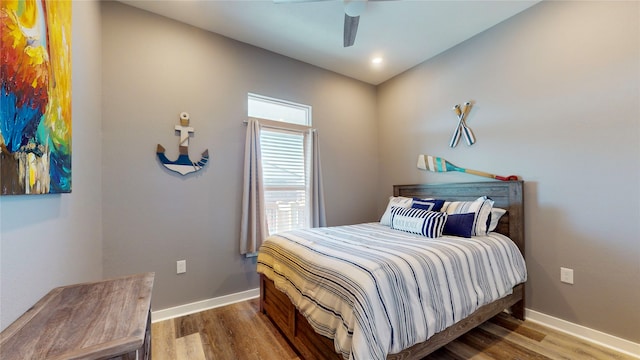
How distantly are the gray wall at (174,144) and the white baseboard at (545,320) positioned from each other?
6 cm

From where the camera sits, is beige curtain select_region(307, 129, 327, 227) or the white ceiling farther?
beige curtain select_region(307, 129, 327, 227)

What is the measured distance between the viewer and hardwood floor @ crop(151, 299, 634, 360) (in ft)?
5.83

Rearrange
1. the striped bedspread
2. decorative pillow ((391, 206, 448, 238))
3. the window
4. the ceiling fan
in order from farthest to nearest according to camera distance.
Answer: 1. the window
2. decorative pillow ((391, 206, 448, 238))
3. the ceiling fan
4. the striped bedspread

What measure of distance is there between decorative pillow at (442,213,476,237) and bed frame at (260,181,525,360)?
1.57 ft

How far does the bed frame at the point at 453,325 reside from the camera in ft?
5.08

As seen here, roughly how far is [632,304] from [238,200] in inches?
135

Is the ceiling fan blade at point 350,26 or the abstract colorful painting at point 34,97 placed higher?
the ceiling fan blade at point 350,26

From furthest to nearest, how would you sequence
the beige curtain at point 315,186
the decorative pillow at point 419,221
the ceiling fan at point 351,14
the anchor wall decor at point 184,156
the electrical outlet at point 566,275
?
the beige curtain at point 315,186 < the anchor wall decor at point 184,156 < the decorative pillow at point 419,221 < the electrical outlet at point 566,275 < the ceiling fan at point 351,14

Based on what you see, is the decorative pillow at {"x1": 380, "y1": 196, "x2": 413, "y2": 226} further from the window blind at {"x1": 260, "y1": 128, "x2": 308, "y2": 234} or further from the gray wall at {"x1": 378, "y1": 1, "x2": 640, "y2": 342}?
the window blind at {"x1": 260, "y1": 128, "x2": 308, "y2": 234}

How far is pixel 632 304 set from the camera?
71.4 inches

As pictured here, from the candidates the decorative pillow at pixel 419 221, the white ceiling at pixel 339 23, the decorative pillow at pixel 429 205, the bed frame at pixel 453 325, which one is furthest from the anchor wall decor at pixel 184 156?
the decorative pillow at pixel 429 205

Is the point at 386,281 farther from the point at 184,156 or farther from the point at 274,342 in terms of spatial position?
the point at 184,156

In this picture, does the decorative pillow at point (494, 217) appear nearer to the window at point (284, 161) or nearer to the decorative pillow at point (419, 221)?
the decorative pillow at point (419, 221)

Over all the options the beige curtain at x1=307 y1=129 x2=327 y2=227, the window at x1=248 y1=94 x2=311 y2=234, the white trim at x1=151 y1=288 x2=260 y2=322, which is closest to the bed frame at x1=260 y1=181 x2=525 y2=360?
the white trim at x1=151 y1=288 x2=260 y2=322
